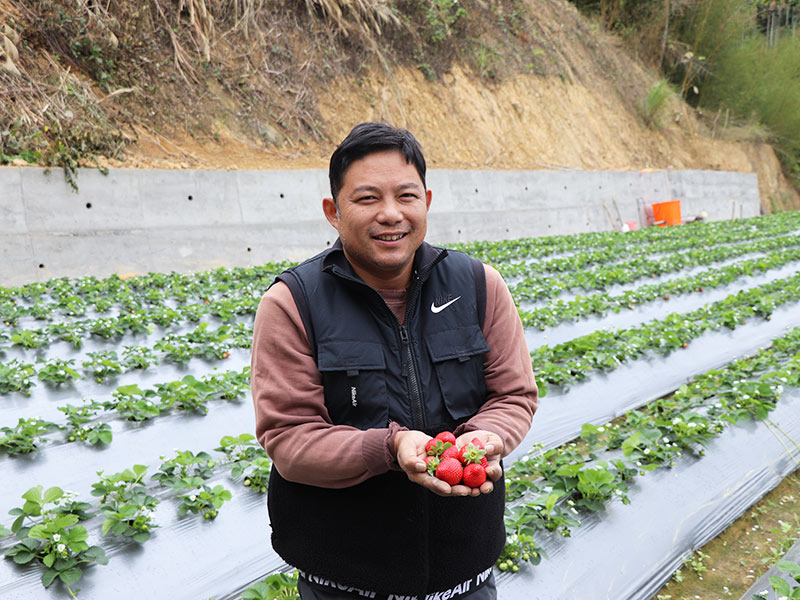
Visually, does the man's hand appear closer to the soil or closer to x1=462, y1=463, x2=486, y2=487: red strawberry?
x1=462, y1=463, x2=486, y2=487: red strawberry

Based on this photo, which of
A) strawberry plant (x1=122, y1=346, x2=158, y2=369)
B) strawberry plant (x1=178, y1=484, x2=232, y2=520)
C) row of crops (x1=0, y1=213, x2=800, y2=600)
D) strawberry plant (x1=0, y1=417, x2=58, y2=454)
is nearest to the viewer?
row of crops (x1=0, y1=213, x2=800, y2=600)

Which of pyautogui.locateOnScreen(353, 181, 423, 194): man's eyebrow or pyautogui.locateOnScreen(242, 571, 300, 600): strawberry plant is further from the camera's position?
pyautogui.locateOnScreen(242, 571, 300, 600): strawberry plant

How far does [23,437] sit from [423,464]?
2.95m

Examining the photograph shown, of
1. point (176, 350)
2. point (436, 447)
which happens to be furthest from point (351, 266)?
point (176, 350)

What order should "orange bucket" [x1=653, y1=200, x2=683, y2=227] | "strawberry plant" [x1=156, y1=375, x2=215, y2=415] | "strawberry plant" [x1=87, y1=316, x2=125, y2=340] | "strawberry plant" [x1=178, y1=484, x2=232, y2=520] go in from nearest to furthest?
"strawberry plant" [x1=178, y1=484, x2=232, y2=520] < "strawberry plant" [x1=156, y1=375, x2=215, y2=415] < "strawberry plant" [x1=87, y1=316, x2=125, y2=340] < "orange bucket" [x1=653, y1=200, x2=683, y2=227]

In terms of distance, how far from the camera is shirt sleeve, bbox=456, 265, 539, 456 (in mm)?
1522

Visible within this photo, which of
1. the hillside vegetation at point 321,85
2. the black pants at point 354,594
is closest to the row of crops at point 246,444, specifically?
the black pants at point 354,594

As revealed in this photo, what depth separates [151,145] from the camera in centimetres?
1185

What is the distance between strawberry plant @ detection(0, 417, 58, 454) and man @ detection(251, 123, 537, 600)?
239 cm

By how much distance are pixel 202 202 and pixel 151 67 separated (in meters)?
4.24

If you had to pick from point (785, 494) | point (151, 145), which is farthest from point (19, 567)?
point (151, 145)

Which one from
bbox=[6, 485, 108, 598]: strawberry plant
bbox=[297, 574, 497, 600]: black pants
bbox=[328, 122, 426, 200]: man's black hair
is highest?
bbox=[328, 122, 426, 200]: man's black hair

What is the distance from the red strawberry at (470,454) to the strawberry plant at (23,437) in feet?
9.57

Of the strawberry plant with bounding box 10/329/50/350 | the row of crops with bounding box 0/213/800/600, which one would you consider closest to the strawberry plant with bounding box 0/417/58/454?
the row of crops with bounding box 0/213/800/600
